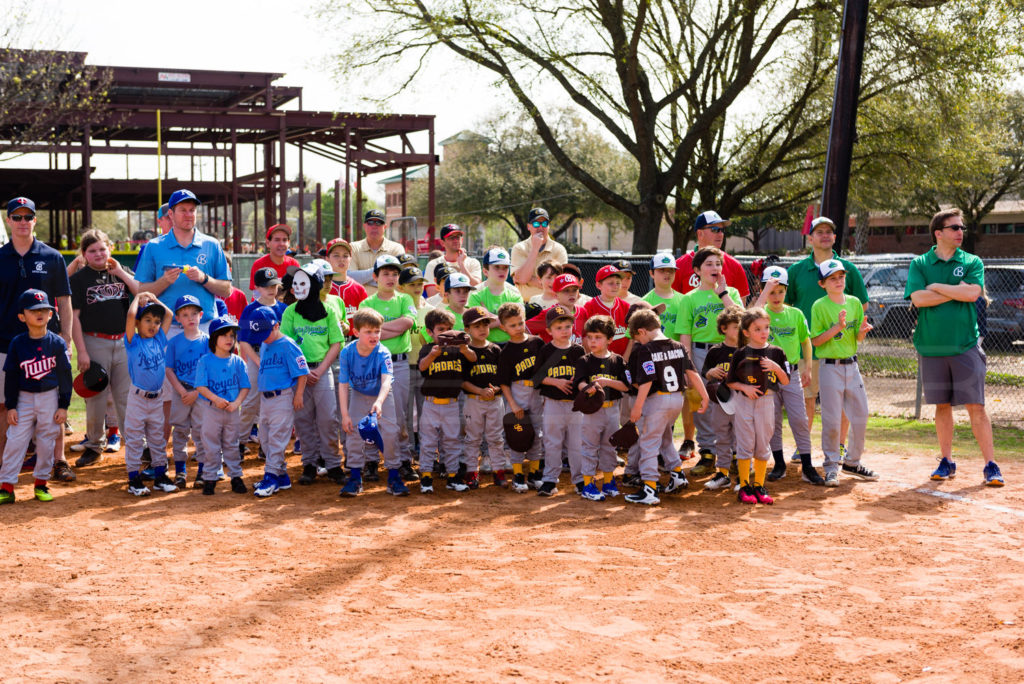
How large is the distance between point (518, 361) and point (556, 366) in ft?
1.16

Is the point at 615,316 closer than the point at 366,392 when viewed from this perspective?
No

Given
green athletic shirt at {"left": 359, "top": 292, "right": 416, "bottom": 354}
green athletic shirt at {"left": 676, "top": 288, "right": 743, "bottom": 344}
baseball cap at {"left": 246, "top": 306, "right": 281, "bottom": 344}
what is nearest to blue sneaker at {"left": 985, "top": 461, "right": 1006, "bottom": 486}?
green athletic shirt at {"left": 676, "top": 288, "right": 743, "bottom": 344}

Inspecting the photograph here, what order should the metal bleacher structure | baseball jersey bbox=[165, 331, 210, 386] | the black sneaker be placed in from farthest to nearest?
1. the metal bleacher structure
2. the black sneaker
3. baseball jersey bbox=[165, 331, 210, 386]

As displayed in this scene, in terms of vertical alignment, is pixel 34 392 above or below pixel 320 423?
above

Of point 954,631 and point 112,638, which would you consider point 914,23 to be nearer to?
point 954,631

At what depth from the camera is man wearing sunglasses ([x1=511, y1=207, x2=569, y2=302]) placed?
851 cm

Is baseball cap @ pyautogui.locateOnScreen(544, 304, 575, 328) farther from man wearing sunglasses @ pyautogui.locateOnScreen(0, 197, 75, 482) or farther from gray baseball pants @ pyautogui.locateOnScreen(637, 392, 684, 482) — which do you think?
man wearing sunglasses @ pyautogui.locateOnScreen(0, 197, 75, 482)

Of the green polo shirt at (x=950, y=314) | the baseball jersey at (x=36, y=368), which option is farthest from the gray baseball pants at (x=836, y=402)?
the baseball jersey at (x=36, y=368)

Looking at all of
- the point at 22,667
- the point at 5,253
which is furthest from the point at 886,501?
the point at 5,253

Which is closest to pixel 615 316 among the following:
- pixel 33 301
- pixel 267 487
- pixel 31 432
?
pixel 267 487

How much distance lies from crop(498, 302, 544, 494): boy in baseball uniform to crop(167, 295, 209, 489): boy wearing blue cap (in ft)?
7.79

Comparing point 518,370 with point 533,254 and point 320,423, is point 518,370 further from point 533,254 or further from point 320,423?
point 320,423

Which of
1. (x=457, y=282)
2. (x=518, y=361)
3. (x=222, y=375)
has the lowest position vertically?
(x=222, y=375)

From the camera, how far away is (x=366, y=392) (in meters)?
7.35
